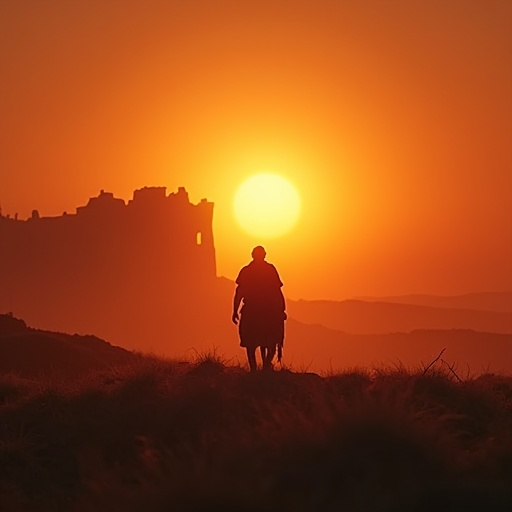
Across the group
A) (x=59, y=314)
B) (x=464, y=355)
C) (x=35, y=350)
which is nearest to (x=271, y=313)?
(x=35, y=350)

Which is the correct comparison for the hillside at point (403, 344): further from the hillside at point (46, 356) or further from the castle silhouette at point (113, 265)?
the hillside at point (46, 356)

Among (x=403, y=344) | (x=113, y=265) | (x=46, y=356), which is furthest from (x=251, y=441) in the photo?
(x=113, y=265)

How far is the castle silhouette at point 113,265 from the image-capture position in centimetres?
12294

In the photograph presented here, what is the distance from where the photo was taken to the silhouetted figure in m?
17.5

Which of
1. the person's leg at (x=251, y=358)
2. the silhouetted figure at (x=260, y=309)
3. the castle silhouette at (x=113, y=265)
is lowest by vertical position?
the person's leg at (x=251, y=358)

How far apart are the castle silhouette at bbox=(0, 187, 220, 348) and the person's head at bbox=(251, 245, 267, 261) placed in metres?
101

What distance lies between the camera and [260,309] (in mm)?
17500

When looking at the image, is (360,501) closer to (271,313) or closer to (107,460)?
(107,460)

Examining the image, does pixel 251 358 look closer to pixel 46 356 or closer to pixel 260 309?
pixel 260 309

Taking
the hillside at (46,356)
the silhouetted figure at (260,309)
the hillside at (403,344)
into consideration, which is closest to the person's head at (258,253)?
the silhouetted figure at (260,309)

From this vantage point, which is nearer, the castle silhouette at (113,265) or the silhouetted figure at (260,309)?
the silhouetted figure at (260,309)

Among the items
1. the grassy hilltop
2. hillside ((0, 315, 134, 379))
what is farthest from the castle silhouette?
the grassy hilltop

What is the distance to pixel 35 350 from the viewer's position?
29062 millimetres

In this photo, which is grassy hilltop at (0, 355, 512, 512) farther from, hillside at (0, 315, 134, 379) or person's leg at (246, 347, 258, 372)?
hillside at (0, 315, 134, 379)
